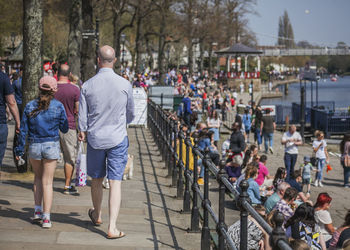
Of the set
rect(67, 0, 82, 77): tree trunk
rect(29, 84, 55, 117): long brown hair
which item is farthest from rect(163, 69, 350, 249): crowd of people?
rect(67, 0, 82, 77): tree trunk

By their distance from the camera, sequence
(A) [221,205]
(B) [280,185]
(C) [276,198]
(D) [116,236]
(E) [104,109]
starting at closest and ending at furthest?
1. (A) [221,205]
2. (E) [104,109]
3. (D) [116,236]
4. (B) [280,185]
5. (C) [276,198]

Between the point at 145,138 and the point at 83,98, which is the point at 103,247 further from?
the point at 145,138

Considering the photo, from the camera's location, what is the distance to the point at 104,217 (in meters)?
6.69

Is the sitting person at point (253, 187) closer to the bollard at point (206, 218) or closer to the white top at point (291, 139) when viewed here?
the bollard at point (206, 218)

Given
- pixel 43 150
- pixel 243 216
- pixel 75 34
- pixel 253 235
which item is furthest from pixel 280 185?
pixel 75 34

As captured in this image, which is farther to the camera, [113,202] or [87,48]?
[87,48]

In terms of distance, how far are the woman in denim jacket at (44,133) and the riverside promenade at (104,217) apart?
14.4 inches

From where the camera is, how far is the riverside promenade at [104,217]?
5.59 meters

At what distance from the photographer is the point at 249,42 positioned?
90125 millimetres

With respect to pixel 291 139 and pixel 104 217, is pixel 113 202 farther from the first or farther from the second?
pixel 291 139

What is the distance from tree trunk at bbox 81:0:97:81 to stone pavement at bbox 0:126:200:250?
858cm

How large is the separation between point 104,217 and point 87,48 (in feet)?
40.3

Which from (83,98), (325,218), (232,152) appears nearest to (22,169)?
(83,98)

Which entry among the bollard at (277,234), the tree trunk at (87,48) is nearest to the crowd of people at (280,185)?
the bollard at (277,234)
